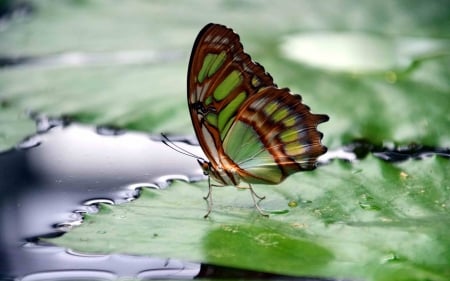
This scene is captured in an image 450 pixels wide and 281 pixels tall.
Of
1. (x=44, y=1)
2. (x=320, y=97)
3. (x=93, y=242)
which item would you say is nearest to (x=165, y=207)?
(x=93, y=242)

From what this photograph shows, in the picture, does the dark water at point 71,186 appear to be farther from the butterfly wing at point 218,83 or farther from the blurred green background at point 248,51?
the butterfly wing at point 218,83

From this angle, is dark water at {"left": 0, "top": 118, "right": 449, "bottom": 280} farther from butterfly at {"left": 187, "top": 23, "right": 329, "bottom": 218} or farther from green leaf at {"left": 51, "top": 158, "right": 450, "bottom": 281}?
butterfly at {"left": 187, "top": 23, "right": 329, "bottom": 218}

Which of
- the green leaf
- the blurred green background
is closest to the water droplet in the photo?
the green leaf

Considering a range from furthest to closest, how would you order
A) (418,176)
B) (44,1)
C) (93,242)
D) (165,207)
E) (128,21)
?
(44,1) < (128,21) < (418,176) < (165,207) < (93,242)

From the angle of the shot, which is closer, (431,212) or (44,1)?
(431,212)

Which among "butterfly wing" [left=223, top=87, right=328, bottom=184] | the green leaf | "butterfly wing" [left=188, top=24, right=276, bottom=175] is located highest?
"butterfly wing" [left=188, top=24, right=276, bottom=175]

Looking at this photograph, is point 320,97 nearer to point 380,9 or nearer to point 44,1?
point 380,9

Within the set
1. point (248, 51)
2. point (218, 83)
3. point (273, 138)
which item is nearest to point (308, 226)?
point (273, 138)
